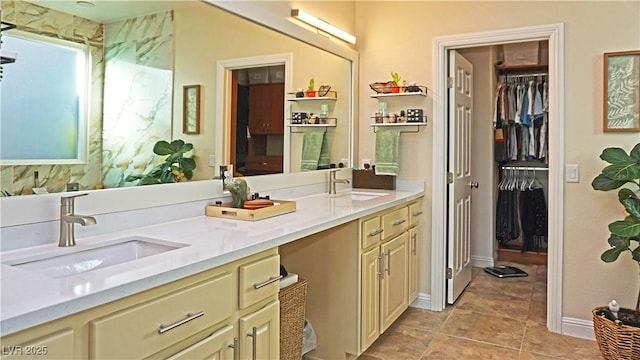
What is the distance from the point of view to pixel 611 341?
262 cm

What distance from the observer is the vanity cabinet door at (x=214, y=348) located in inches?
55.8

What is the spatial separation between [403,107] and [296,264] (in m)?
1.68

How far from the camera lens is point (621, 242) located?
8.72 ft

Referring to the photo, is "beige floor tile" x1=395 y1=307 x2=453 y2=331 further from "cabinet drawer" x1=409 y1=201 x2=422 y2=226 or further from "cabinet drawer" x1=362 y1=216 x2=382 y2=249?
"cabinet drawer" x1=362 y1=216 x2=382 y2=249

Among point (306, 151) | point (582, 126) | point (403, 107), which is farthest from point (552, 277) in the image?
point (306, 151)

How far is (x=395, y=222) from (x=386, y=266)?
32cm

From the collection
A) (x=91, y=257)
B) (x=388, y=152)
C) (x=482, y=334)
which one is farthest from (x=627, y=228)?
(x=91, y=257)

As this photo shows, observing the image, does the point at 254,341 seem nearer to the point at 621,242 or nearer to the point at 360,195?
the point at 360,195

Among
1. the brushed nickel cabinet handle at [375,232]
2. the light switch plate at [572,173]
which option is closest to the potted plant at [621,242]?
the light switch plate at [572,173]

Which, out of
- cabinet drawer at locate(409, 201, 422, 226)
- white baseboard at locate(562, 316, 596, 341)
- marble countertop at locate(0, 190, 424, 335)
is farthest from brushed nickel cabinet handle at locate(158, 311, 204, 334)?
white baseboard at locate(562, 316, 596, 341)

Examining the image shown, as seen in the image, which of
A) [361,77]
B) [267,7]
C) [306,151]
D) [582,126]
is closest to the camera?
[267,7]

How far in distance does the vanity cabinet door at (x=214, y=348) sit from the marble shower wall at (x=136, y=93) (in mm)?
797

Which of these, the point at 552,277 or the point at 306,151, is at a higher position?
the point at 306,151

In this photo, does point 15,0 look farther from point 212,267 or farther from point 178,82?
point 212,267
